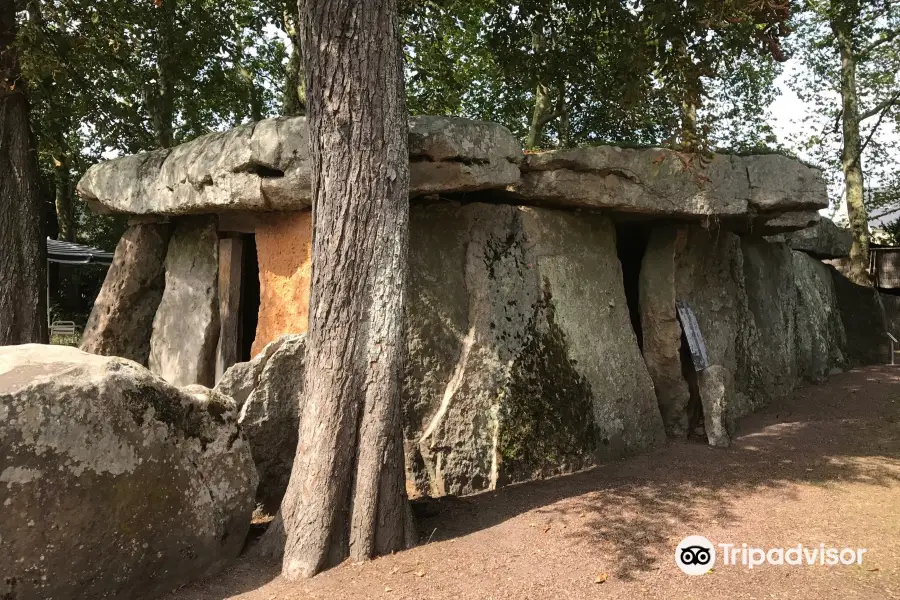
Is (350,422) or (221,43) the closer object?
(350,422)

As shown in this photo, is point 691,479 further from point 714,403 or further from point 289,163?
point 289,163

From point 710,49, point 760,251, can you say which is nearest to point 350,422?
point 710,49

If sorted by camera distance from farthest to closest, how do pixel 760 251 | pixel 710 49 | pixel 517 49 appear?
pixel 760 251 → pixel 517 49 → pixel 710 49

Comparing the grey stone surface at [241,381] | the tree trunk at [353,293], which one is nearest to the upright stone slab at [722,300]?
the tree trunk at [353,293]

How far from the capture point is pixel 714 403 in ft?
21.5

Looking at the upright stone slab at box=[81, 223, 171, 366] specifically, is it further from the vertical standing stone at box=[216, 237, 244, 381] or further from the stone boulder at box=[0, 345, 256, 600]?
the stone boulder at box=[0, 345, 256, 600]

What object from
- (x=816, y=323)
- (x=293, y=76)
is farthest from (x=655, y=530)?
(x=293, y=76)

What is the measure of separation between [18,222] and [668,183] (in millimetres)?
6161

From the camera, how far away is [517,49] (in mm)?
7539

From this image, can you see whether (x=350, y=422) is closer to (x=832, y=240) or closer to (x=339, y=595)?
(x=339, y=595)

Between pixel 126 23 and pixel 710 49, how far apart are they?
24.4 ft

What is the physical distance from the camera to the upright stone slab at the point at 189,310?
6.79m

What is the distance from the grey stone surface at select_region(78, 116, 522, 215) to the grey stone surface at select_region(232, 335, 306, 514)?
4.43 feet

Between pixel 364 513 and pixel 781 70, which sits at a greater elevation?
pixel 781 70
